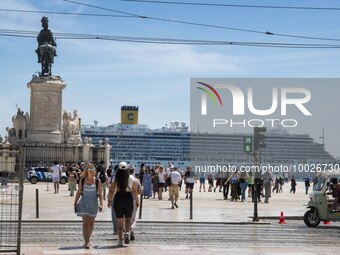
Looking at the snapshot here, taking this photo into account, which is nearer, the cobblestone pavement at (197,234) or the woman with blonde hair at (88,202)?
the woman with blonde hair at (88,202)

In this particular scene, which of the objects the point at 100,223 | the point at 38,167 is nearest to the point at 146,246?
the point at 100,223

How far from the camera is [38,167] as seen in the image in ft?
191

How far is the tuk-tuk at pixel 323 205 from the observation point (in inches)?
905

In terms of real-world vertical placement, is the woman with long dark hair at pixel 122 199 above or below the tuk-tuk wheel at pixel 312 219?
above

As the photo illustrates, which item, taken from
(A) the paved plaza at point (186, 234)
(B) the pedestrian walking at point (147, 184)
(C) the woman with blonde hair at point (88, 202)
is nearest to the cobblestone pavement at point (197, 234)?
(A) the paved plaza at point (186, 234)

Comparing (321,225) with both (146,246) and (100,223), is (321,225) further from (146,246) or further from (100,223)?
(146,246)

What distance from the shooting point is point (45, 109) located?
65500 mm

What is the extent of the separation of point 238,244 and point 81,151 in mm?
47731

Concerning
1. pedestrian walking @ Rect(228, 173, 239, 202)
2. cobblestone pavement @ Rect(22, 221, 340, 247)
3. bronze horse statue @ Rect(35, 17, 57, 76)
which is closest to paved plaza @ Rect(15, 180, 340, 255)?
cobblestone pavement @ Rect(22, 221, 340, 247)

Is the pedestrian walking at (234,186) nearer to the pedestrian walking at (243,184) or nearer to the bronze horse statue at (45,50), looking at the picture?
the pedestrian walking at (243,184)

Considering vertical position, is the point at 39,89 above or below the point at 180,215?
above

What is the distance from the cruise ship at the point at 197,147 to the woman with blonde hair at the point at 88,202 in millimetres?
117962

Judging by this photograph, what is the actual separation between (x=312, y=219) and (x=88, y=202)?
31.0 ft

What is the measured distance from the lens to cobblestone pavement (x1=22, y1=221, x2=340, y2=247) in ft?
57.0
